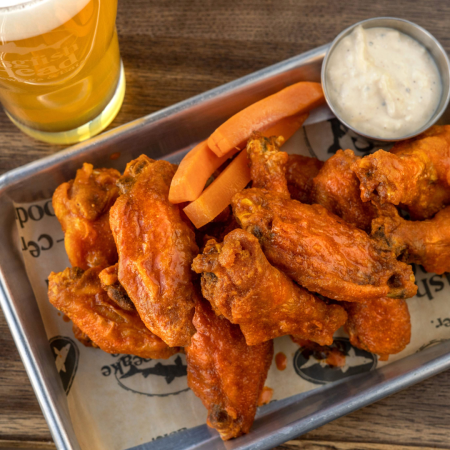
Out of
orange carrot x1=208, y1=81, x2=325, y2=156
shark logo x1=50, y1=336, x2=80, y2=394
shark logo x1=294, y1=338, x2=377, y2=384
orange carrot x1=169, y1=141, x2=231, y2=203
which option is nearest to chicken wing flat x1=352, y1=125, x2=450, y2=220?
orange carrot x1=208, y1=81, x2=325, y2=156

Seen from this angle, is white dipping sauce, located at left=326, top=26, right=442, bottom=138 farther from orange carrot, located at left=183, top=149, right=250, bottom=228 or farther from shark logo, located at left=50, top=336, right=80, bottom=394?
shark logo, located at left=50, top=336, right=80, bottom=394

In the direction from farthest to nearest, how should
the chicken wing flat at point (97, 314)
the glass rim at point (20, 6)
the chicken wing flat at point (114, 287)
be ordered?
1. the chicken wing flat at point (97, 314)
2. the chicken wing flat at point (114, 287)
3. the glass rim at point (20, 6)

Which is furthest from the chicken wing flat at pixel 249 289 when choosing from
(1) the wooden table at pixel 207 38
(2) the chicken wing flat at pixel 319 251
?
(1) the wooden table at pixel 207 38

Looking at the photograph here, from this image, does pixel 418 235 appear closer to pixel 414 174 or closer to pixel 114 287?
pixel 414 174

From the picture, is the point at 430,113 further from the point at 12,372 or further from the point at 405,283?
the point at 12,372

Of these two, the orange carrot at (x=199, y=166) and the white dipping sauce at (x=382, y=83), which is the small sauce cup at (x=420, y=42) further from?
the orange carrot at (x=199, y=166)

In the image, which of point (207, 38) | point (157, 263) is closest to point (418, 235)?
point (157, 263)
